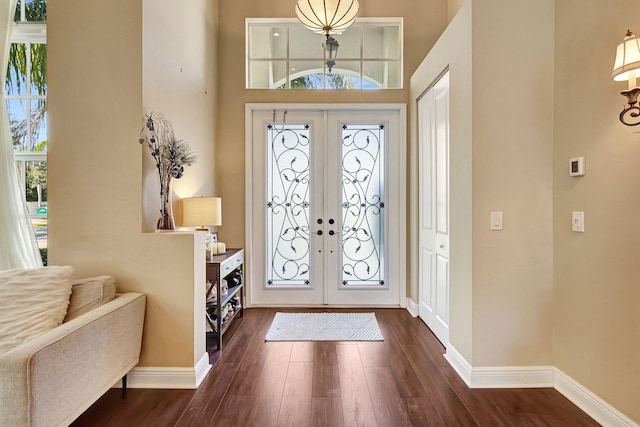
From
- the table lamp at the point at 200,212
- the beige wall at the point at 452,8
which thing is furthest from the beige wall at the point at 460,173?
the table lamp at the point at 200,212

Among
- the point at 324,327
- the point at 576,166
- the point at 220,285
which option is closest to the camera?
the point at 576,166

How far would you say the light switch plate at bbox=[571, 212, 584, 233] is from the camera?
2.02 m

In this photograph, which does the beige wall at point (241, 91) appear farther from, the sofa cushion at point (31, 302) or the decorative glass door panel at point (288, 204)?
the sofa cushion at point (31, 302)

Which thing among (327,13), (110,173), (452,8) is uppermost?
(452,8)

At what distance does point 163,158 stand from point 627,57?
283 centimetres

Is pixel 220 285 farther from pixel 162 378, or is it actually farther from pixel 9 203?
pixel 9 203

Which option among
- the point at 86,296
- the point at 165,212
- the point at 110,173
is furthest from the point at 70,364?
the point at 110,173

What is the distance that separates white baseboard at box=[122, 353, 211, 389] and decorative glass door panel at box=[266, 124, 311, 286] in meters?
1.79

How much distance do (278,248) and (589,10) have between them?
339 centimetres

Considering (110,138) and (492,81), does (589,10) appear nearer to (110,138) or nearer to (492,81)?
(492,81)

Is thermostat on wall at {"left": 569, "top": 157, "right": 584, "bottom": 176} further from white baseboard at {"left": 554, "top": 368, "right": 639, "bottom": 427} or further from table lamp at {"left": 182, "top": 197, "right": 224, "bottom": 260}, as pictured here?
table lamp at {"left": 182, "top": 197, "right": 224, "bottom": 260}

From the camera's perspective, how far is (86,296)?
1.95 m

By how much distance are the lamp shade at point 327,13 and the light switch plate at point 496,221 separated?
2034 mm

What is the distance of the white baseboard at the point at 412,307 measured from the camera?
3662 mm
